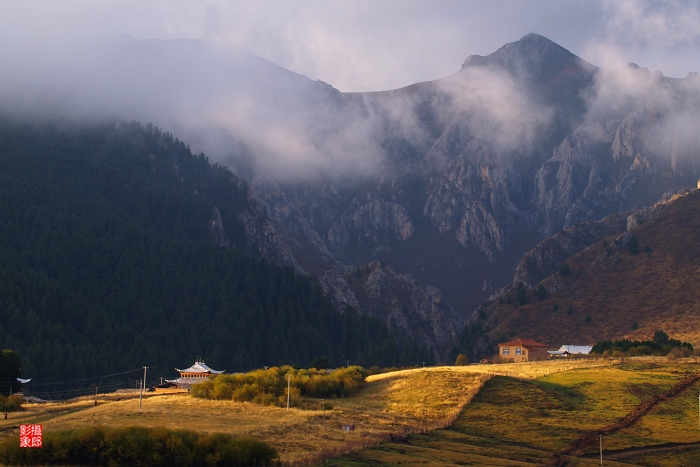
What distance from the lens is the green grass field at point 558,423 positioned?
8031cm

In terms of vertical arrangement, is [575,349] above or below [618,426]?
above

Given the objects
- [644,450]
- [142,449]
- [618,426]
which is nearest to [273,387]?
[618,426]

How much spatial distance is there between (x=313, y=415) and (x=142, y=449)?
2942 cm

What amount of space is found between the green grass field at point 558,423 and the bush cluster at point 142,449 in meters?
7.27

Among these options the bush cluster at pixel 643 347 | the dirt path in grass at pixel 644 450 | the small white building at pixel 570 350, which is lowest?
the dirt path in grass at pixel 644 450

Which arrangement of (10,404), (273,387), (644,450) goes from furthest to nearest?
1. (273,387)
2. (10,404)
3. (644,450)

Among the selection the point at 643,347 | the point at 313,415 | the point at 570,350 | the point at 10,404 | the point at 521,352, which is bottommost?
the point at 313,415

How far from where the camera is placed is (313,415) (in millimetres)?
94250

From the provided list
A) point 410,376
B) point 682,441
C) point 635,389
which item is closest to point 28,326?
point 410,376

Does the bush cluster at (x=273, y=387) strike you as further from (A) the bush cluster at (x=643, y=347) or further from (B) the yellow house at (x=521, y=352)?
(B) the yellow house at (x=521, y=352)

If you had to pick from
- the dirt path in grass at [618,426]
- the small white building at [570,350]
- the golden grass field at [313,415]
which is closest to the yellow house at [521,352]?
the small white building at [570,350]

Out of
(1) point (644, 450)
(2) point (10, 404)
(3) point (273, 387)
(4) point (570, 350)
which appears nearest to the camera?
(1) point (644, 450)

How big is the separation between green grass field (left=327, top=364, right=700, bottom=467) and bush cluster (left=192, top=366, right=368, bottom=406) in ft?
68.2

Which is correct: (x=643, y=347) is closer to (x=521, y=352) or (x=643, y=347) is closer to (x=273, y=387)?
(x=521, y=352)
